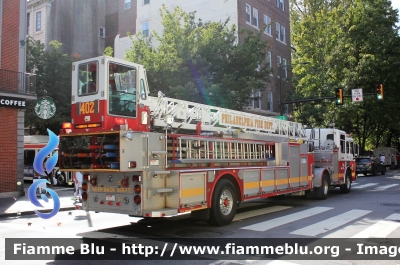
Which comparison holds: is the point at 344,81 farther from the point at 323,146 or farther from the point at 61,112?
the point at 61,112

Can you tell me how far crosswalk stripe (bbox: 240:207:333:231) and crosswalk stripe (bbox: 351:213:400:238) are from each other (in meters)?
1.82

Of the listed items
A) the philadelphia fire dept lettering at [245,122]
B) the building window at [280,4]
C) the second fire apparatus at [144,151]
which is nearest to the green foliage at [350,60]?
the building window at [280,4]

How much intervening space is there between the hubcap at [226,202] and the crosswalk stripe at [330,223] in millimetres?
1689

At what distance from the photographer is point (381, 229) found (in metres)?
8.82

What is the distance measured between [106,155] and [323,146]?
10.9 m

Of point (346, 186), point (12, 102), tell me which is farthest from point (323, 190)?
point (12, 102)

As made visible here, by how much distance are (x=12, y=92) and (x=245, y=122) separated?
35.2ft

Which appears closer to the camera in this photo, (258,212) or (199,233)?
(199,233)

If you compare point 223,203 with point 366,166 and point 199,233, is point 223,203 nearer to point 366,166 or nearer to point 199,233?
point 199,233

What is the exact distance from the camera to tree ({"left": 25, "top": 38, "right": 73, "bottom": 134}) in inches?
1017

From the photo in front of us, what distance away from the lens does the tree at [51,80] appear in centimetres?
2582

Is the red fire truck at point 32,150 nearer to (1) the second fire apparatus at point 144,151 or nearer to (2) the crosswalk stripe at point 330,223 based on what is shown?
(1) the second fire apparatus at point 144,151

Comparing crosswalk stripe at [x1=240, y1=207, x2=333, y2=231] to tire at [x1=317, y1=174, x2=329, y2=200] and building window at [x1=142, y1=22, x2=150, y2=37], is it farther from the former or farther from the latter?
building window at [x1=142, y1=22, x2=150, y2=37]

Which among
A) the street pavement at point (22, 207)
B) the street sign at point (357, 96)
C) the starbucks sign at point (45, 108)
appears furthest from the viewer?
the street sign at point (357, 96)
